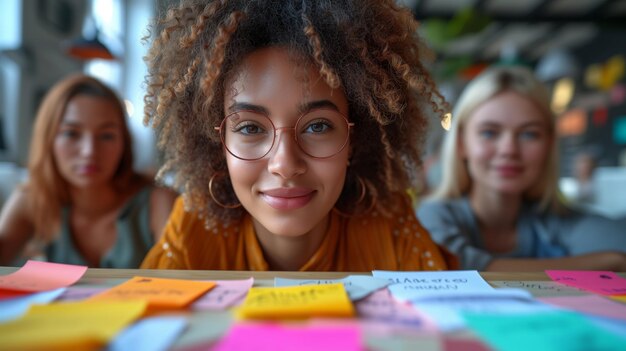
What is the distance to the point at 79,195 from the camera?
4.71ft

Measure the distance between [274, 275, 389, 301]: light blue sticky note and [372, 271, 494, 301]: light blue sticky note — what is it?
2 centimetres

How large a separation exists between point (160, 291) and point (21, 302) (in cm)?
14

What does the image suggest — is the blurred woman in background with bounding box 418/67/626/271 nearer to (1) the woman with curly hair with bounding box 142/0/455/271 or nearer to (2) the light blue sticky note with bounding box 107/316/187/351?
(1) the woman with curly hair with bounding box 142/0/455/271

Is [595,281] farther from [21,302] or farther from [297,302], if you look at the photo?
[21,302]

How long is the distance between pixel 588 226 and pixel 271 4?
1.15 metres

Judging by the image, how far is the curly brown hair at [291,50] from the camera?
729 mm

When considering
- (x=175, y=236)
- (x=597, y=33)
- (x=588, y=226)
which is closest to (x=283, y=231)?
(x=175, y=236)

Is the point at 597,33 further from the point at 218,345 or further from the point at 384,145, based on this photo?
the point at 218,345

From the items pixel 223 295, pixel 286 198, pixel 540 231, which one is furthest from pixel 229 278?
pixel 540 231

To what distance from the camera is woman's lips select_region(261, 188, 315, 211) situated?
0.71 meters

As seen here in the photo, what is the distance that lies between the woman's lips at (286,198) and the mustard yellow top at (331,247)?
0.15 metres

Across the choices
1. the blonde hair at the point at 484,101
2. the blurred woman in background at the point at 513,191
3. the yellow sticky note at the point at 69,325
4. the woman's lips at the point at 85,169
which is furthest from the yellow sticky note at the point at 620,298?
the woman's lips at the point at 85,169

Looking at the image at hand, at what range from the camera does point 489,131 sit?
4.29ft

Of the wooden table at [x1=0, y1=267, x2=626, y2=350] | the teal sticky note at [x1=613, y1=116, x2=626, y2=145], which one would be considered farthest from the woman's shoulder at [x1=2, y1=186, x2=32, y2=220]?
the teal sticky note at [x1=613, y1=116, x2=626, y2=145]
